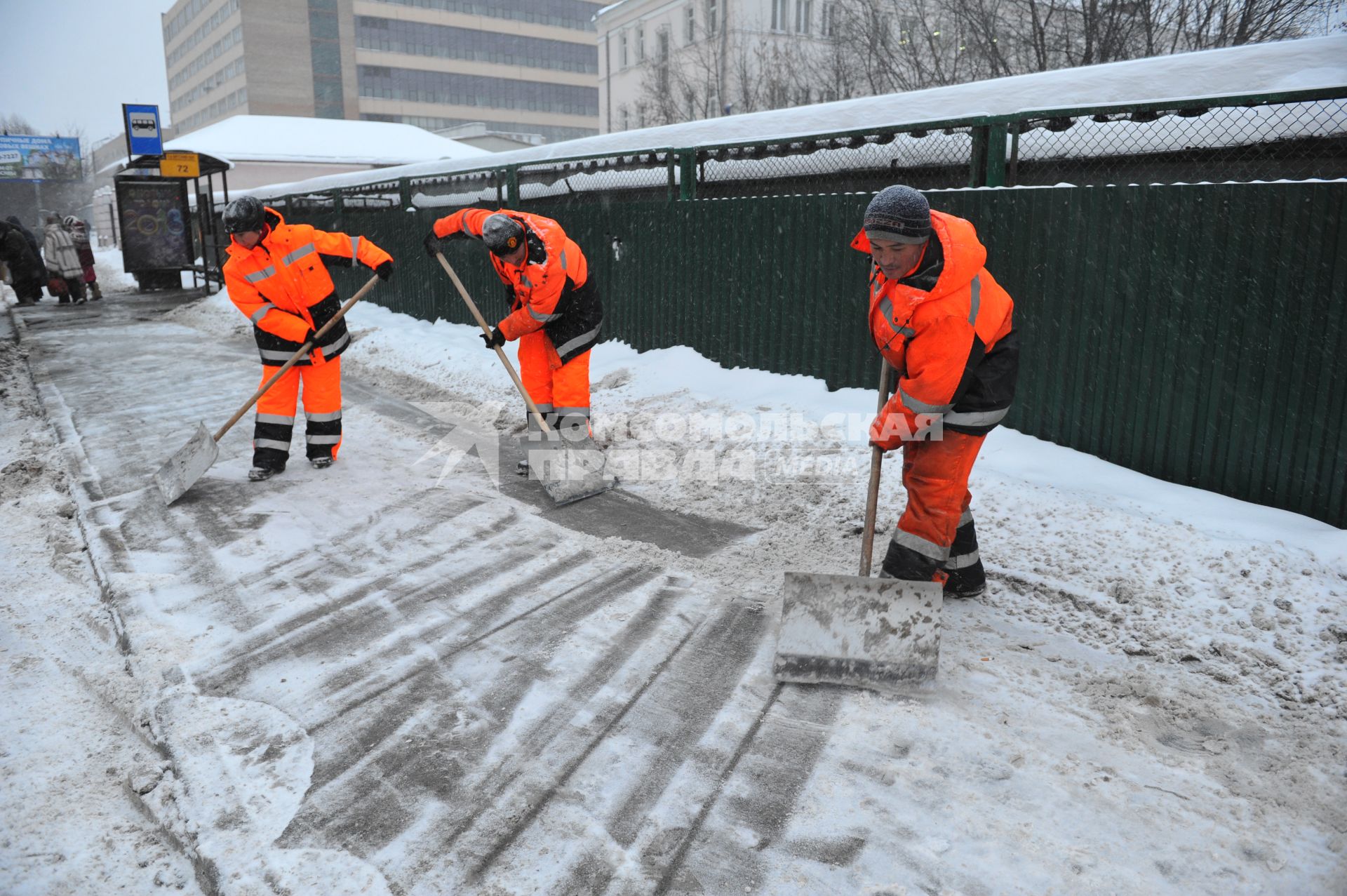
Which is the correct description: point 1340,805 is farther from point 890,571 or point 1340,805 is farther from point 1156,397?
point 1156,397

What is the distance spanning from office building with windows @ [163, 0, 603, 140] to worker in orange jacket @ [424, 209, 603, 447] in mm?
59361

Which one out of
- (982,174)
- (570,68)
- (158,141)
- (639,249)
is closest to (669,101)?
(158,141)

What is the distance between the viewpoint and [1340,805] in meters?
2.38

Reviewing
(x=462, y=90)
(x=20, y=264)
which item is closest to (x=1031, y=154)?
(x=20, y=264)

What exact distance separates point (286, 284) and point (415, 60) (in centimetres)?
6086

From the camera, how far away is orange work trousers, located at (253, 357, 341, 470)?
17.6ft

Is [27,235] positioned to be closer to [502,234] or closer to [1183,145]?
[502,234]

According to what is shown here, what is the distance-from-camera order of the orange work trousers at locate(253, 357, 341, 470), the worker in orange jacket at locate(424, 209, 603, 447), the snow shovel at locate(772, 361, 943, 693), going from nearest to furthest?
A: 1. the snow shovel at locate(772, 361, 943, 693)
2. the worker in orange jacket at locate(424, 209, 603, 447)
3. the orange work trousers at locate(253, 357, 341, 470)

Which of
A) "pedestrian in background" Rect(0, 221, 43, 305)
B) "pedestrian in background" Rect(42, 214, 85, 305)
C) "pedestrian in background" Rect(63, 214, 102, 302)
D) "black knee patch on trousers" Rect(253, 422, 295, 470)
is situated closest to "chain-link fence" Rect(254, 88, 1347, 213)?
"black knee patch on trousers" Rect(253, 422, 295, 470)

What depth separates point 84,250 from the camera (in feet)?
52.6

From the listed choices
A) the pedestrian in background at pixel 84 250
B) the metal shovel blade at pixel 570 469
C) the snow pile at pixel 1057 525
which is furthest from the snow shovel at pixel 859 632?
the pedestrian in background at pixel 84 250

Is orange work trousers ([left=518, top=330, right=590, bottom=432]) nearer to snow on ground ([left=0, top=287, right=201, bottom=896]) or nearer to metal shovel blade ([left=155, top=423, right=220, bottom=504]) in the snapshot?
metal shovel blade ([left=155, top=423, right=220, bottom=504])

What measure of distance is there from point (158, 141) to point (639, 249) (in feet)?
48.1

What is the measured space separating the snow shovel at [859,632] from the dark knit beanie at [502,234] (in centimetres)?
292
